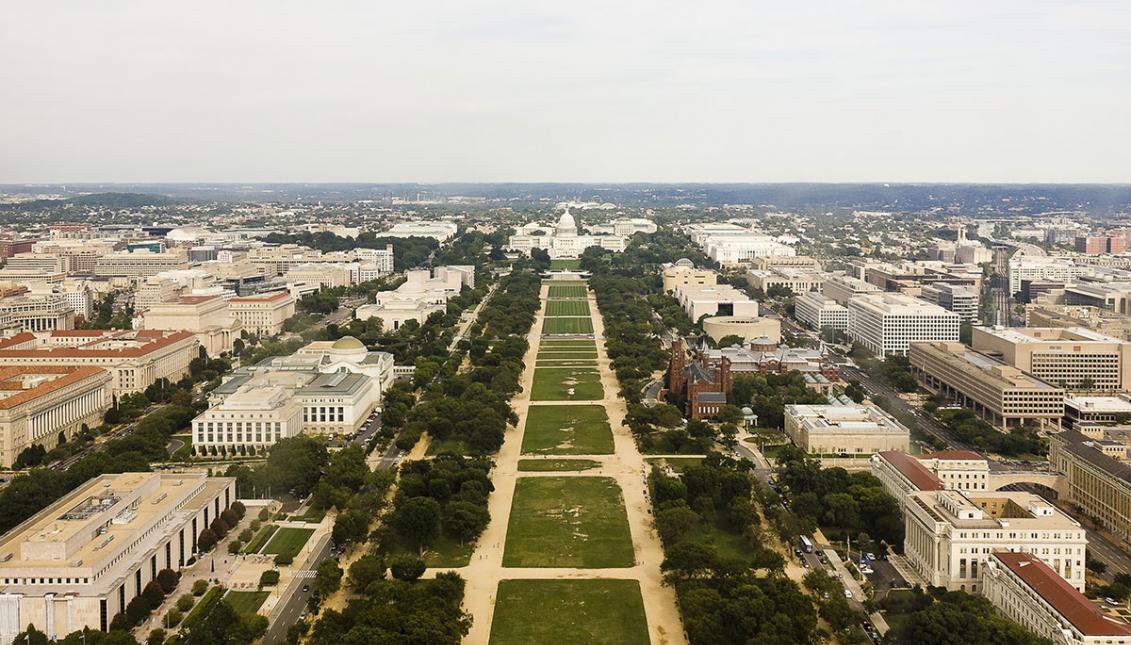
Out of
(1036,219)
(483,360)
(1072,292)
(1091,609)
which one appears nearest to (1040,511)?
(1091,609)

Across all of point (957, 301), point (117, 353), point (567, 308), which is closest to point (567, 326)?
point (567, 308)

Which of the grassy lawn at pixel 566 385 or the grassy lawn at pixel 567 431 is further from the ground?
the grassy lawn at pixel 566 385

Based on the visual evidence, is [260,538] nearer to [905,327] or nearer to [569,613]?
[569,613]

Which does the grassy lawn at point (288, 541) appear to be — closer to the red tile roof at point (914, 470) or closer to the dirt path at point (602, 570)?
the dirt path at point (602, 570)

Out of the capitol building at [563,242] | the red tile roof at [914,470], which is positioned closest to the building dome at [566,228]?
the capitol building at [563,242]

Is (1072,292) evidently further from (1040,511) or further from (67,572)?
(67,572)

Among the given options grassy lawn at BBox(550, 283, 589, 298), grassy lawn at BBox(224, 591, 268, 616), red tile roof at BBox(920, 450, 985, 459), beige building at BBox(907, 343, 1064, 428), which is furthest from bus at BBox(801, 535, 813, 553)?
grassy lawn at BBox(550, 283, 589, 298)
